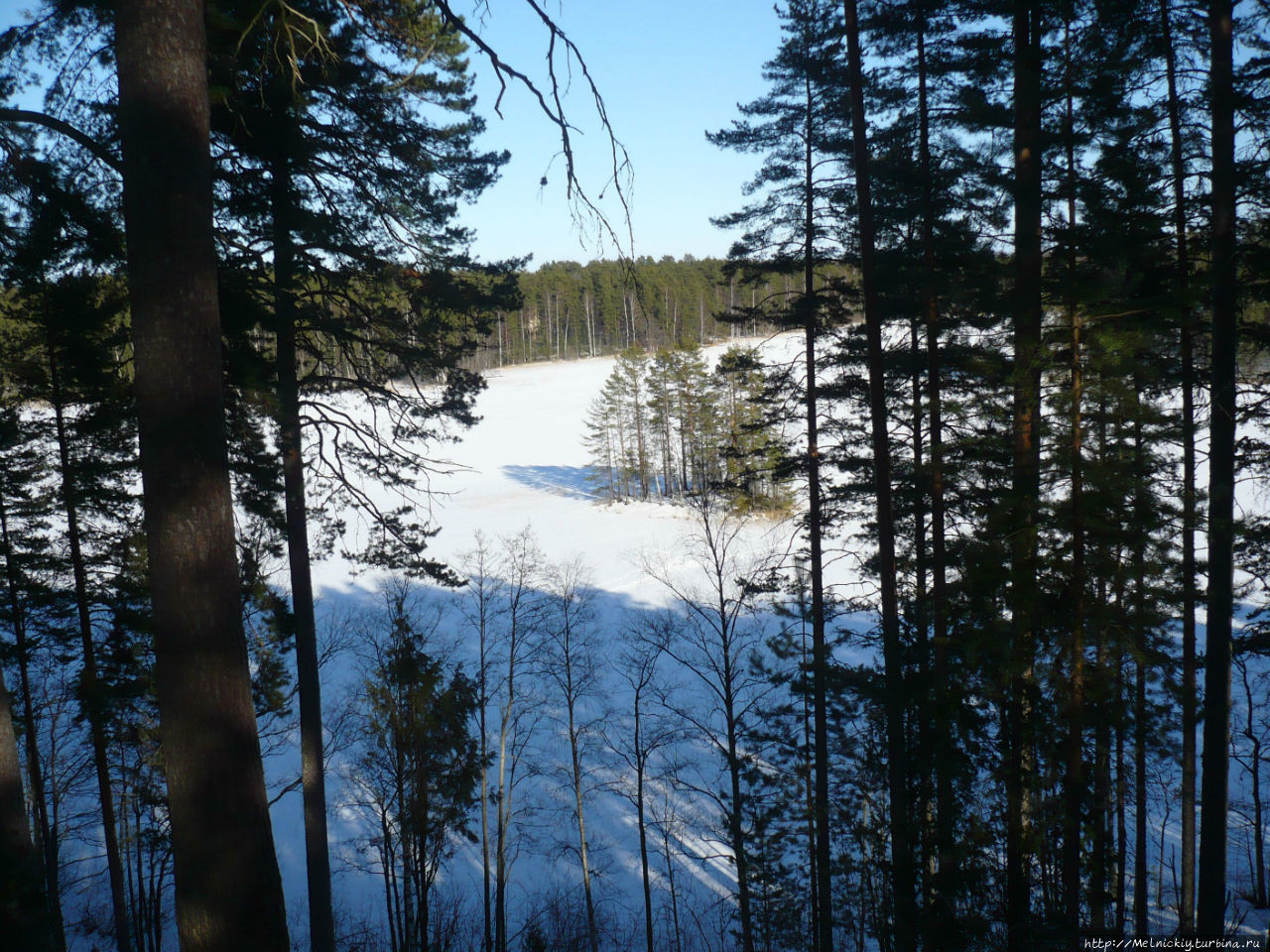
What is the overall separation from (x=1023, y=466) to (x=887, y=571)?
1.93 metres

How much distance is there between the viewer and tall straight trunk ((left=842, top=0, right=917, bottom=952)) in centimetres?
682

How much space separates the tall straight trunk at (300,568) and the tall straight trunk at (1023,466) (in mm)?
7035

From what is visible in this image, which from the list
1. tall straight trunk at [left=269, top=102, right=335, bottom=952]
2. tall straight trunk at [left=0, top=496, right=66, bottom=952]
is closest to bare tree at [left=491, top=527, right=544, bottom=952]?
tall straight trunk at [left=269, top=102, right=335, bottom=952]

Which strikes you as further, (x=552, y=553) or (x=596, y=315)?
(x=596, y=315)

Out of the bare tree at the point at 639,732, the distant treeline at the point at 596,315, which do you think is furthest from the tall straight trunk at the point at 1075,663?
the distant treeline at the point at 596,315

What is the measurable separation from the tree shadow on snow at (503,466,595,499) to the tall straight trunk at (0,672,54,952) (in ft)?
118

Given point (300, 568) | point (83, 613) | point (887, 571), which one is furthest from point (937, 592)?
point (83, 613)

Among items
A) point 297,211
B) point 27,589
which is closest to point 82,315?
point 297,211

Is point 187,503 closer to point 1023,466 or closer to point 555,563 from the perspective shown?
point 1023,466

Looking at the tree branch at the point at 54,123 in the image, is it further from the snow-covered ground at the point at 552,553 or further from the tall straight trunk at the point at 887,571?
the tall straight trunk at the point at 887,571

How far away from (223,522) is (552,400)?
201 feet

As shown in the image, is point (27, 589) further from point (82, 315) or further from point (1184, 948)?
point (1184, 948)

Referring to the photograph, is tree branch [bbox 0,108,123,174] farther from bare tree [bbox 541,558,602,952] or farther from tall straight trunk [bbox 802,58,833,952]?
bare tree [bbox 541,558,602,952]

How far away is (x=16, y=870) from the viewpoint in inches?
147
